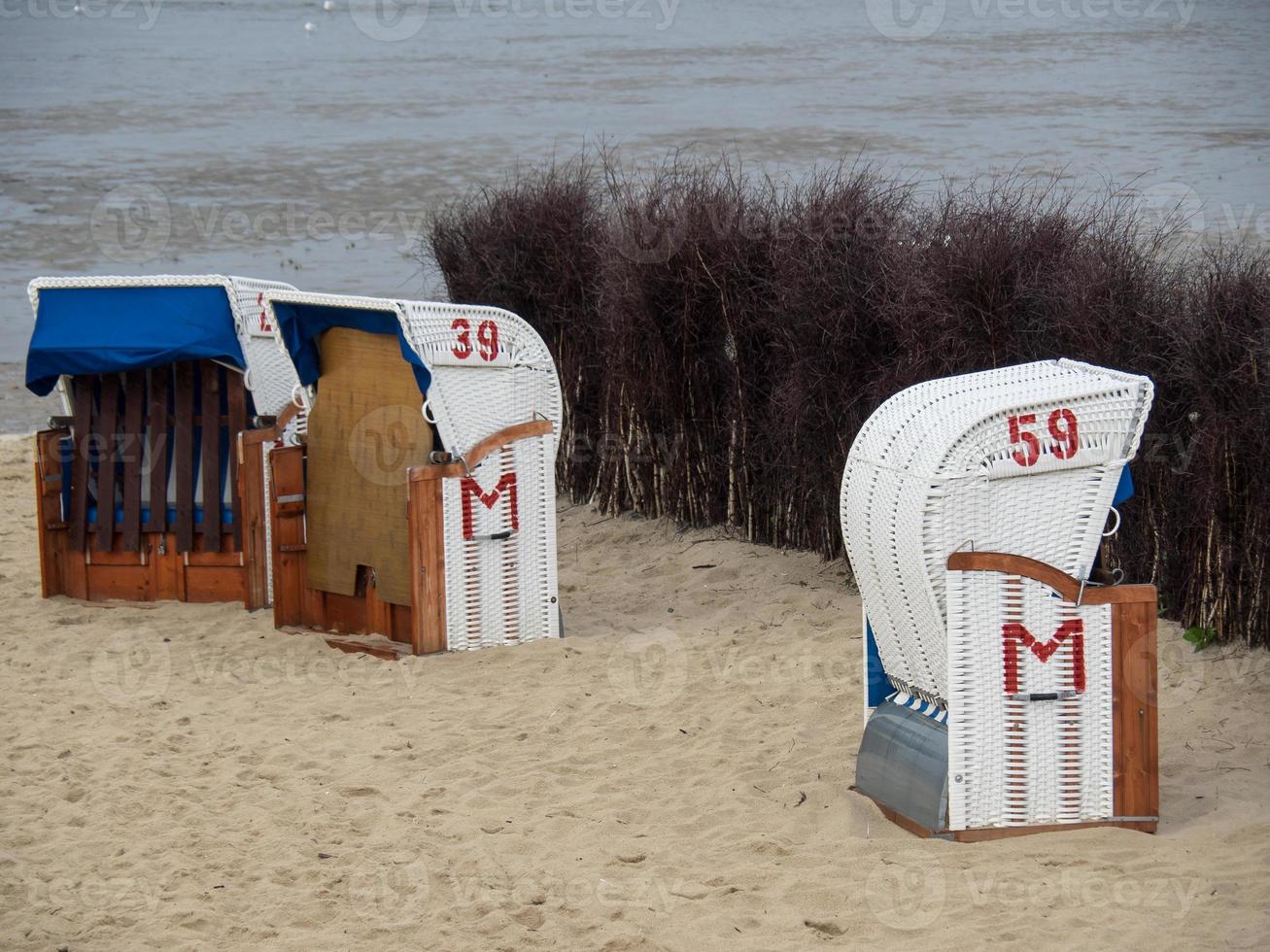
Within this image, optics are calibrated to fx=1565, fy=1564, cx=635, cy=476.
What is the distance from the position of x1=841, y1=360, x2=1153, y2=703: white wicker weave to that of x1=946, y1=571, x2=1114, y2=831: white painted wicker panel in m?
0.11

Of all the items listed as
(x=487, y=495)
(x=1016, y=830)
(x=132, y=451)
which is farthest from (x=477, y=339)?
(x=1016, y=830)

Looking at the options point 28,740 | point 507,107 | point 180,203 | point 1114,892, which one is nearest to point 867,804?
point 1114,892

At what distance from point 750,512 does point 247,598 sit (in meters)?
2.72

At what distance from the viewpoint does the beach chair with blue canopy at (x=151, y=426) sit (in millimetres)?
7570

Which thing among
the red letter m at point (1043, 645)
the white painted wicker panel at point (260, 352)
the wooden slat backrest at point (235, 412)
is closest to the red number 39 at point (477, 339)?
Result: the white painted wicker panel at point (260, 352)

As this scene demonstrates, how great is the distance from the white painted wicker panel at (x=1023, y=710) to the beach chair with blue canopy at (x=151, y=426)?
13.2ft

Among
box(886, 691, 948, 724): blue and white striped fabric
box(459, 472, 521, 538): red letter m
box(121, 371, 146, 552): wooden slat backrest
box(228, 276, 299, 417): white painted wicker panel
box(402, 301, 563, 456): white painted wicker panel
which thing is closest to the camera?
box(886, 691, 948, 724): blue and white striped fabric

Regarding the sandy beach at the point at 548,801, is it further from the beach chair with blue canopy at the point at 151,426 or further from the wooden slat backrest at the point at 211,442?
the wooden slat backrest at the point at 211,442

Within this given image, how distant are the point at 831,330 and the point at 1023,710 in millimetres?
3225

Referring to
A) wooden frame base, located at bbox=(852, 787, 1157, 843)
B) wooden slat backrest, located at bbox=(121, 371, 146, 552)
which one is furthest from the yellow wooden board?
wooden frame base, located at bbox=(852, 787, 1157, 843)

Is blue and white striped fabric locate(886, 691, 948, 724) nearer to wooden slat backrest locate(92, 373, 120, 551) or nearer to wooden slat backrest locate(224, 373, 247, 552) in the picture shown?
wooden slat backrest locate(224, 373, 247, 552)

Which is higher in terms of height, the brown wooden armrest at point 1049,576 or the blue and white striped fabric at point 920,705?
the brown wooden armrest at point 1049,576

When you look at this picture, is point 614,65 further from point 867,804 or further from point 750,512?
point 867,804

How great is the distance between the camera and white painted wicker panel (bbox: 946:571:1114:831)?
468cm
